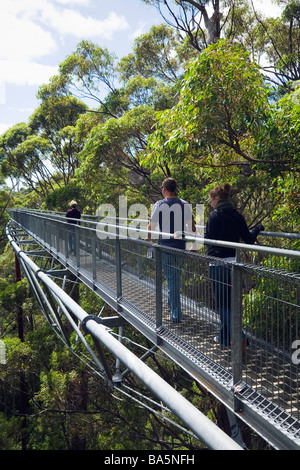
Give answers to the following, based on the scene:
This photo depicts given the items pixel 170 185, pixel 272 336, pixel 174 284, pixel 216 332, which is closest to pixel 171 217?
pixel 170 185

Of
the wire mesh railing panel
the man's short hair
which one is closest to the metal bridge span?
the wire mesh railing panel

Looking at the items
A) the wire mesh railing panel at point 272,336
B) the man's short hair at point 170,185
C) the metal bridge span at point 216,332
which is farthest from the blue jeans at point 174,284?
the wire mesh railing panel at point 272,336

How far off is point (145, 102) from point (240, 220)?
1350 cm

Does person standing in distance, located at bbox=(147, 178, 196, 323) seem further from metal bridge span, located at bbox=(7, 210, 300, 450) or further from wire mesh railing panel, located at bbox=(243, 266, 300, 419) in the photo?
wire mesh railing panel, located at bbox=(243, 266, 300, 419)

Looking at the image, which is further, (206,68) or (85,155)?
(85,155)

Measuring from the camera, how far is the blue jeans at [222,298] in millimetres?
Answer: 3121

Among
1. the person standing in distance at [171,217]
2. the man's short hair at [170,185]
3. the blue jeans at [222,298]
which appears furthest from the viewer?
the man's short hair at [170,185]

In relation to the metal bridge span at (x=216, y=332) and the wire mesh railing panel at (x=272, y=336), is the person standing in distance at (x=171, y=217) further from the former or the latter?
the wire mesh railing panel at (x=272, y=336)

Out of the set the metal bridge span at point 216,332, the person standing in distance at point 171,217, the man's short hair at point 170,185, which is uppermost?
the man's short hair at point 170,185

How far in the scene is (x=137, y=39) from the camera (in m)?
18.3

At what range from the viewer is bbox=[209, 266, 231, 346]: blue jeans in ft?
10.2

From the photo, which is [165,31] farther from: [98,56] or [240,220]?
[240,220]

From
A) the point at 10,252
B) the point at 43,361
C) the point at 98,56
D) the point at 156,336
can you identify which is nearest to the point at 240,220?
the point at 156,336
